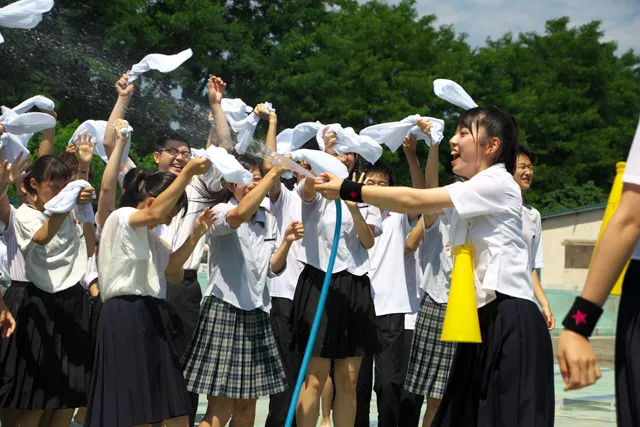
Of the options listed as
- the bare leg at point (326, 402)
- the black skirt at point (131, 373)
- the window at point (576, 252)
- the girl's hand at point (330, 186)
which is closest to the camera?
the girl's hand at point (330, 186)

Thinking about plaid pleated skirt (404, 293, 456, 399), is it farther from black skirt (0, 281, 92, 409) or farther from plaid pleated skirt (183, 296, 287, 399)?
black skirt (0, 281, 92, 409)

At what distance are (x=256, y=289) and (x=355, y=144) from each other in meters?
1.12

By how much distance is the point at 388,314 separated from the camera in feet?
23.9

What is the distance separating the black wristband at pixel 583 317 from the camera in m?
2.73

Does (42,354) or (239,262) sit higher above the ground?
(239,262)

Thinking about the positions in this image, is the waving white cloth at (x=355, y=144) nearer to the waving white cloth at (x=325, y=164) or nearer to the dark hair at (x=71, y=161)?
the waving white cloth at (x=325, y=164)

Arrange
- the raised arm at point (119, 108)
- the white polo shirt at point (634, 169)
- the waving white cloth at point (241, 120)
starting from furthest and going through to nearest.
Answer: the raised arm at point (119, 108) < the waving white cloth at point (241, 120) < the white polo shirt at point (634, 169)

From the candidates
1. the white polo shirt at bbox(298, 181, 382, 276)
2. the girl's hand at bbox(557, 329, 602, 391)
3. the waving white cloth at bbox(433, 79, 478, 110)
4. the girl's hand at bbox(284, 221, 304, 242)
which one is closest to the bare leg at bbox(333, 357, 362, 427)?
the white polo shirt at bbox(298, 181, 382, 276)

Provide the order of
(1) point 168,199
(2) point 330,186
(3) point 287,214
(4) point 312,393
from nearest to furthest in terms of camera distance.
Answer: (2) point 330,186 < (1) point 168,199 < (4) point 312,393 < (3) point 287,214

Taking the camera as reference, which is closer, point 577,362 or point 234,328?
point 577,362

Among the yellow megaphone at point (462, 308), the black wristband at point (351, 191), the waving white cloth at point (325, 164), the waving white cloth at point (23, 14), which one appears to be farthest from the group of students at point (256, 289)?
the waving white cloth at point (23, 14)

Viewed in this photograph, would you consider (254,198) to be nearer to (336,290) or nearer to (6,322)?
(336,290)

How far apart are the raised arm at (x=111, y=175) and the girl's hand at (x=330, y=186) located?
1808 millimetres

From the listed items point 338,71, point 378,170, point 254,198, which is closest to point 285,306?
point 378,170
